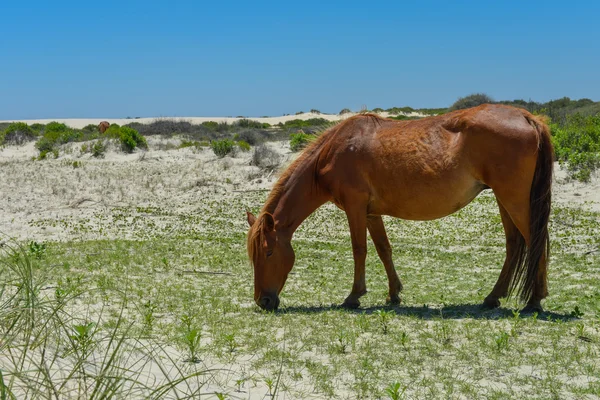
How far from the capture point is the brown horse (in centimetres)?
687

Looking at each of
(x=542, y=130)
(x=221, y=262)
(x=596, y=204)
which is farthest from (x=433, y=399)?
(x=596, y=204)

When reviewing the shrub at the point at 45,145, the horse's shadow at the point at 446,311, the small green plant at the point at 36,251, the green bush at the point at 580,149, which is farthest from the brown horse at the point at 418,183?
the shrub at the point at 45,145

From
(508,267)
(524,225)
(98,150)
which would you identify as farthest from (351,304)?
(98,150)

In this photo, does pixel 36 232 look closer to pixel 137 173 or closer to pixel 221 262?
pixel 221 262

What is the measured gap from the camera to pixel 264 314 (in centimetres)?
680

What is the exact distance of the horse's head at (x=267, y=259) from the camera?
7324mm

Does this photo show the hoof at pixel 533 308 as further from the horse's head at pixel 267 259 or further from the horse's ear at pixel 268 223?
the horse's ear at pixel 268 223

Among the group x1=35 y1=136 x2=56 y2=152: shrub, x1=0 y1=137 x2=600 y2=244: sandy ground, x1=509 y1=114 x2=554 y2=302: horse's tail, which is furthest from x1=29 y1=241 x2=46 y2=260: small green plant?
x1=35 y1=136 x2=56 y2=152: shrub

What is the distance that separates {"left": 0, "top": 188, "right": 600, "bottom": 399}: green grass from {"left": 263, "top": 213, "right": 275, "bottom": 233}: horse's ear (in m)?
0.91

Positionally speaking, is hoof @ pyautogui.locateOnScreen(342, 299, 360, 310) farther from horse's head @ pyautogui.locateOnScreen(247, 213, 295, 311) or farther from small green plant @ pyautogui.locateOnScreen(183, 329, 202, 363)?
small green plant @ pyautogui.locateOnScreen(183, 329, 202, 363)

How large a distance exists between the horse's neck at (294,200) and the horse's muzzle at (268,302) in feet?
→ 2.81

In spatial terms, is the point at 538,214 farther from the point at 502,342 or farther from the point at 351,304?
the point at 351,304

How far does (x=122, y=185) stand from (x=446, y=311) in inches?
602

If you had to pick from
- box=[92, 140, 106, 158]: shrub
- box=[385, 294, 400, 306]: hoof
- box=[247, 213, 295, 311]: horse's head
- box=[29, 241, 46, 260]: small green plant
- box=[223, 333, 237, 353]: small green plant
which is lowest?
box=[385, 294, 400, 306]: hoof
